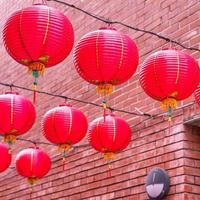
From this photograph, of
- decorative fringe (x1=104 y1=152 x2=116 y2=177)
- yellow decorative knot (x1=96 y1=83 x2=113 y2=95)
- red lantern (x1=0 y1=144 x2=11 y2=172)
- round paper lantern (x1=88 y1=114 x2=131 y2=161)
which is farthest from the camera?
red lantern (x1=0 y1=144 x2=11 y2=172)

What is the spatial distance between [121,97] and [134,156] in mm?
907

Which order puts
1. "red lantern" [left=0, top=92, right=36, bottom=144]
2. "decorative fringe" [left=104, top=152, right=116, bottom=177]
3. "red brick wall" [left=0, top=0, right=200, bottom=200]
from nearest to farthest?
"red lantern" [left=0, top=92, right=36, bottom=144], "decorative fringe" [left=104, top=152, right=116, bottom=177], "red brick wall" [left=0, top=0, right=200, bottom=200]

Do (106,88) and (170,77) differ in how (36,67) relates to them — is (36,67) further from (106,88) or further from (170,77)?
(170,77)

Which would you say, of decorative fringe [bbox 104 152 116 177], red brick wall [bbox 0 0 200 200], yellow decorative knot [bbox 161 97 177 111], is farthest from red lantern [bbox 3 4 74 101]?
red brick wall [bbox 0 0 200 200]

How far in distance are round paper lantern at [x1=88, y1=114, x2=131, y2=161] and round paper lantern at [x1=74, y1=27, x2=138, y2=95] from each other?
118cm

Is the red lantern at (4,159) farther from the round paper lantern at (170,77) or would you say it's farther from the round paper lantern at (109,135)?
the round paper lantern at (170,77)

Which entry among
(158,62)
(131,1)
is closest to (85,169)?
(131,1)

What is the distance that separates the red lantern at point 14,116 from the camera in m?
5.57

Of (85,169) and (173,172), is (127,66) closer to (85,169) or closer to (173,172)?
(173,172)

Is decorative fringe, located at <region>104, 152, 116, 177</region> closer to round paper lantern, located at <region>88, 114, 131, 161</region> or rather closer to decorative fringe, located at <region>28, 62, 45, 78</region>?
round paper lantern, located at <region>88, 114, 131, 161</region>

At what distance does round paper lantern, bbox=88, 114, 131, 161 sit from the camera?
18.9 ft

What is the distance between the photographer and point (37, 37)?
435cm

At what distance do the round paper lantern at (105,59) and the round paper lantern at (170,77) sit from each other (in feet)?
0.67

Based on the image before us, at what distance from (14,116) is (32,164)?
4.55 ft
